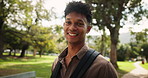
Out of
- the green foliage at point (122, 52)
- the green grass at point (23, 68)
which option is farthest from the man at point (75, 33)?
the green foliage at point (122, 52)

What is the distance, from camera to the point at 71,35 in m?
1.75

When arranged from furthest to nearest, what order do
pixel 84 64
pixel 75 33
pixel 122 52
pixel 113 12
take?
pixel 122 52 → pixel 113 12 → pixel 75 33 → pixel 84 64

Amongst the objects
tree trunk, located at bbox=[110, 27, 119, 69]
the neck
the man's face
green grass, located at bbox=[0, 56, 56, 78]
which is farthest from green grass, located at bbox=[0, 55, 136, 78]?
the man's face

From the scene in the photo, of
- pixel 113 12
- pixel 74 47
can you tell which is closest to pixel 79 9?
pixel 74 47

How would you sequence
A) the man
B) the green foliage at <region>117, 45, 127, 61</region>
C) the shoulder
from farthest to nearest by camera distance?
1. the green foliage at <region>117, 45, 127, 61</region>
2. the man
3. the shoulder

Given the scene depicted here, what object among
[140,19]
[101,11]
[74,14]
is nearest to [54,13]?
[101,11]

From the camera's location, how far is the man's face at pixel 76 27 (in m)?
1.74

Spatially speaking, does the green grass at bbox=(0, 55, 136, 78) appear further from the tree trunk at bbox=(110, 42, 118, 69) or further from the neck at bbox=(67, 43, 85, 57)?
the neck at bbox=(67, 43, 85, 57)

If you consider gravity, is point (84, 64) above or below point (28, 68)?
above

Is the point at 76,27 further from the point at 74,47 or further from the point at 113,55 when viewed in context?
the point at 113,55

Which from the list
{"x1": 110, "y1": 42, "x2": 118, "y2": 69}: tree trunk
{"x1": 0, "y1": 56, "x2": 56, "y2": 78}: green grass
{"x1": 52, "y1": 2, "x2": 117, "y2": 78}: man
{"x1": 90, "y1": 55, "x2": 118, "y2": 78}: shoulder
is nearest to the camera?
{"x1": 90, "y1": 55, "x2": 118, "y2": 78}: shoulder

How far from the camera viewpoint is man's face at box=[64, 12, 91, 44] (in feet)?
5.70

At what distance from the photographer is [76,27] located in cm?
174

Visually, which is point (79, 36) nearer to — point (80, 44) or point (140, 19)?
point (80, 44)
